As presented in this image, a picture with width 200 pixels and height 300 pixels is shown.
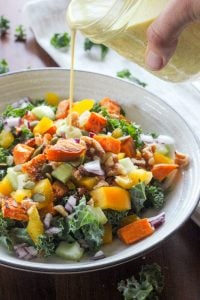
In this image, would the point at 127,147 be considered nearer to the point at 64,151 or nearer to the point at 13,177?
the point at 64,151

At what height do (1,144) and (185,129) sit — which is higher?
(185,129)

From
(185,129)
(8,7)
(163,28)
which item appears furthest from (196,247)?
(8,7)

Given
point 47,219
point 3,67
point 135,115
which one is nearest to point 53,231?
point 47,219

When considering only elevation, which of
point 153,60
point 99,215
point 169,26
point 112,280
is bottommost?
point 112,280

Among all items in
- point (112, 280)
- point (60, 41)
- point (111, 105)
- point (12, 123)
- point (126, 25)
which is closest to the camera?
point (126, 25)

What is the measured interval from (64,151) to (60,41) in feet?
2.67

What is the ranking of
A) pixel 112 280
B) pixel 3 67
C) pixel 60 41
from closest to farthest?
pixel 112 280 → pixel 3 67 → pixel 60 41

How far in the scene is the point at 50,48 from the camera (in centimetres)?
213

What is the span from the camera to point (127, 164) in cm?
152

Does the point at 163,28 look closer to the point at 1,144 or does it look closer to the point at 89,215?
the point at 89,215

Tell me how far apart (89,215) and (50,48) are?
100cm

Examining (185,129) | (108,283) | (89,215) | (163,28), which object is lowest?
(108,283)

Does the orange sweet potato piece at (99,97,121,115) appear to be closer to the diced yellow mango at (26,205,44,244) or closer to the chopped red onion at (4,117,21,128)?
the chopped red onion at (4,117,21,128)

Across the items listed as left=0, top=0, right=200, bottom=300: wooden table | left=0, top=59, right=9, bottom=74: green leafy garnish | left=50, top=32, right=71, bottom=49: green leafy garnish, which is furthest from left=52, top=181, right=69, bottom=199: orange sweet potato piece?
left=50, top=32, right=71, bottom=49: green leafy garnish
